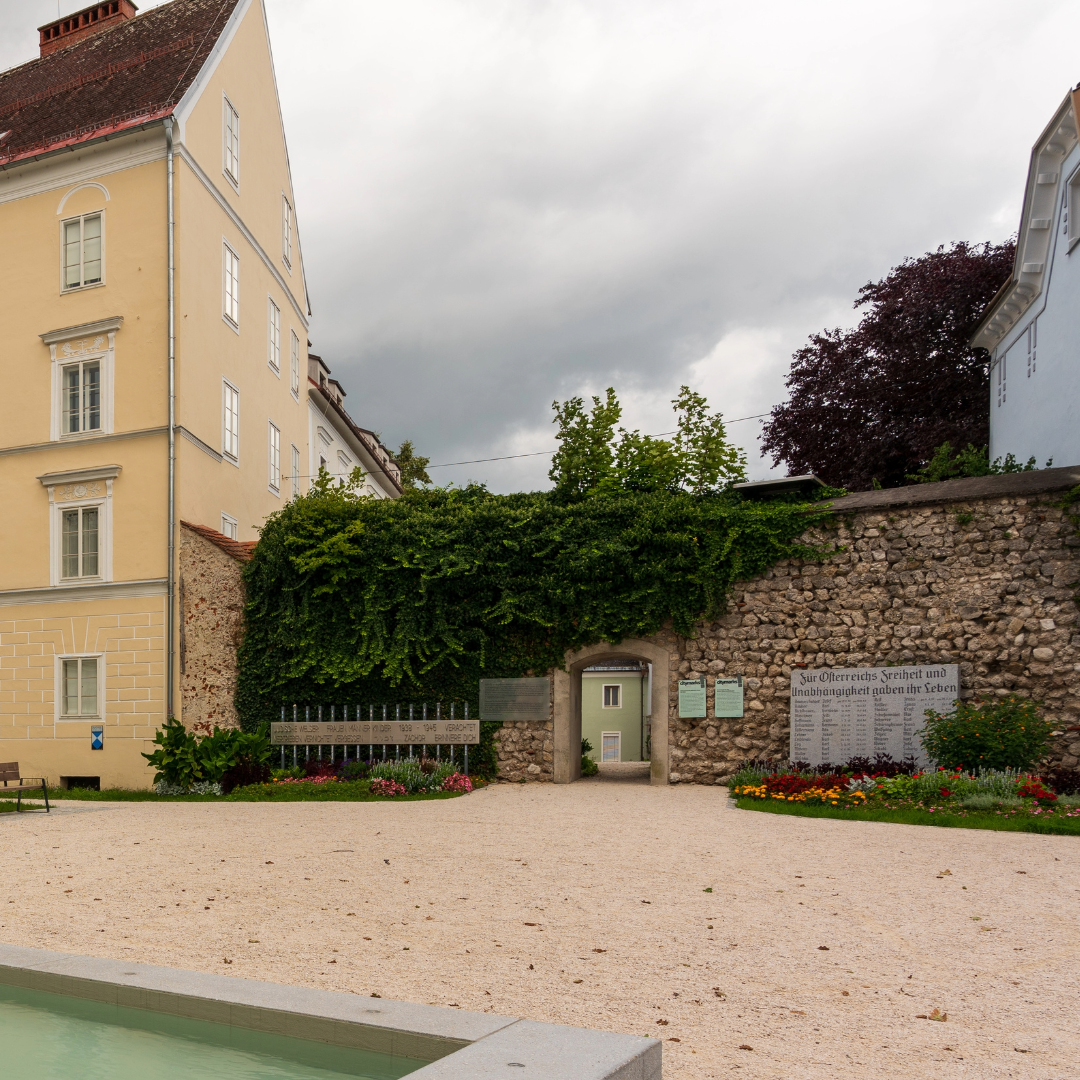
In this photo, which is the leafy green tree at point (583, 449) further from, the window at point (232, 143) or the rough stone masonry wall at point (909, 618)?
the window at point (232, 143)

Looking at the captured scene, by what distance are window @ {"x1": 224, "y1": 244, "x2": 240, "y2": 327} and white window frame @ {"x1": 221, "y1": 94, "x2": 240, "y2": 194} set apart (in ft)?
5.15

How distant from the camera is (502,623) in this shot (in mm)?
16359

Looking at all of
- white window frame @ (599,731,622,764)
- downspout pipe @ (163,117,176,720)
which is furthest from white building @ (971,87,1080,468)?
white window frame @ (599,731,622,764)

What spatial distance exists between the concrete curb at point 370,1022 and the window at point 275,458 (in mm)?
18417

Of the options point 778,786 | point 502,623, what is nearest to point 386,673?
point 502,623

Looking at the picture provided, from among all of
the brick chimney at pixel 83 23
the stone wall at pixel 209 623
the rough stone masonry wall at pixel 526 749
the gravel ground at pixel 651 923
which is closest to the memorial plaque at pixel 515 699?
the rough stone masonry wall at pixel 526 749

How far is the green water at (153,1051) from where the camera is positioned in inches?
143

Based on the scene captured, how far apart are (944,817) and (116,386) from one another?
51.8 ft

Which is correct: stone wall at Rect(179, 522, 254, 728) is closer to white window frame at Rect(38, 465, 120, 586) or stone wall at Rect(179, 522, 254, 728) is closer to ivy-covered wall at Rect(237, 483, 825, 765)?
ivy-covered wall at Rect(237, 483, 825, 765)

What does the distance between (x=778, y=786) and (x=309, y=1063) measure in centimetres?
1057

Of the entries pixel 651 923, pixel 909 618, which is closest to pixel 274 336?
pixel 909 618

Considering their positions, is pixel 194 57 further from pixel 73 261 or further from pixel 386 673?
pixel 386 673

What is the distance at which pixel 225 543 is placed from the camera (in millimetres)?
17688

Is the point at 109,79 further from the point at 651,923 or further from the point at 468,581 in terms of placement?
the point at 651,923
